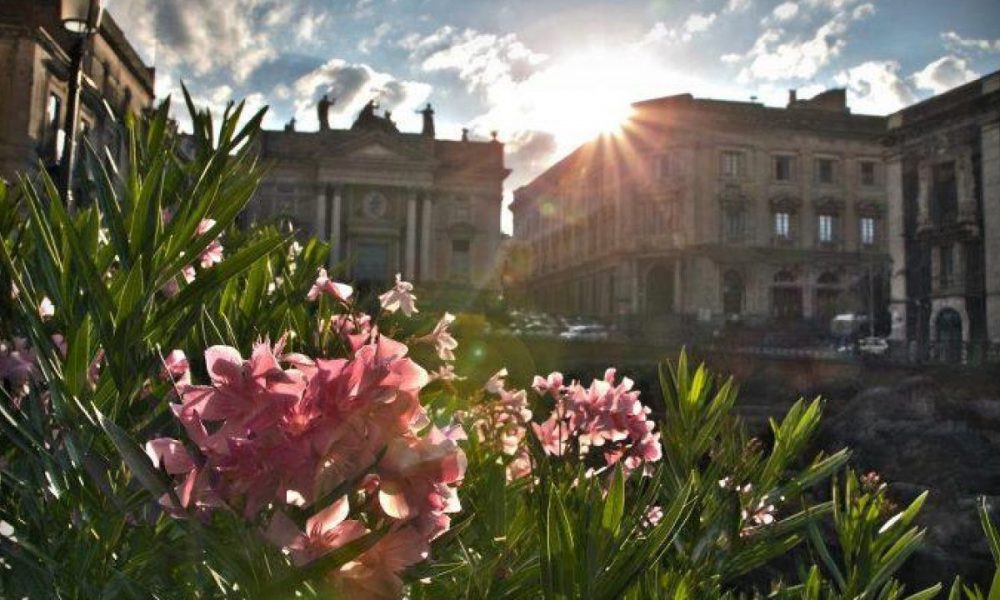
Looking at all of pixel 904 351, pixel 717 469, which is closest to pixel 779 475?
pixel 717 469

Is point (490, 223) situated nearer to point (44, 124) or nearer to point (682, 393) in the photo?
point (44, 124)

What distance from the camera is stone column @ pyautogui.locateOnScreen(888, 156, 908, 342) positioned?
3128cm

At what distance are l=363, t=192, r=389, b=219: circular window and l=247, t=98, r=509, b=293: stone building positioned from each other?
58 millimetres

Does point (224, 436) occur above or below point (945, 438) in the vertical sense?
above

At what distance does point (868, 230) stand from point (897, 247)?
13.4 meters

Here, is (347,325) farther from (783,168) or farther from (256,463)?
(783,168)

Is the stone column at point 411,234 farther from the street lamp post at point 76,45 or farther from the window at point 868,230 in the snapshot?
the street lamp post at point 76,45

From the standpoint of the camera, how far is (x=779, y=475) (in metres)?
2.22

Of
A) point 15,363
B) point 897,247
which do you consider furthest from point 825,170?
point 15,363

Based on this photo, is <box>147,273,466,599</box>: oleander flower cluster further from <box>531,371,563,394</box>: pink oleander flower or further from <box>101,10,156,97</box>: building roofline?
<box>101,10,156,97</box>: building roofline

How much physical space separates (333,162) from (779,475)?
142 ft

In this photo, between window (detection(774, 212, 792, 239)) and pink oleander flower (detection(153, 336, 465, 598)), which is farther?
window (detection(774, 212, 792, 239))

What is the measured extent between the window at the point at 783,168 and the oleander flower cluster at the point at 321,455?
151 ft

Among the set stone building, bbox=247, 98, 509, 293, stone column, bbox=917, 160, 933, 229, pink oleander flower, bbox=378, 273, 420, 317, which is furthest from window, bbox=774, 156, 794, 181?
pink oleander flower, bbox=378, 273, 420, 317
